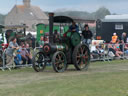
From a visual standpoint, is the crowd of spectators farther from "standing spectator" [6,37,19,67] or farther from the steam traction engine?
the steam traction engine

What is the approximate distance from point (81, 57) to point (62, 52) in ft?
3.16

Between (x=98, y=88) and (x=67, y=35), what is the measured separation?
4.54m

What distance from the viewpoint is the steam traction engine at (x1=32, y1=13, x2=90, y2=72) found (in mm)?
12078

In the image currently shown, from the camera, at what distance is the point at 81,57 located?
42.0 ft

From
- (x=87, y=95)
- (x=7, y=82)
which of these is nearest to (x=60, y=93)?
(x=87, y=95)

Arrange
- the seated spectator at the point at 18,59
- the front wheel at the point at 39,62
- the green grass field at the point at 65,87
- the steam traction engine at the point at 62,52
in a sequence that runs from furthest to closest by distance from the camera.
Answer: the seated spectator at the point at 18,59
the front wheel at the point at 39,62
the steam traction engine at the point at 62,52
the green grass field at the point at 65,87

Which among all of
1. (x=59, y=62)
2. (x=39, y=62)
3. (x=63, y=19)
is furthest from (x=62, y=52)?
(x=63, y=19)

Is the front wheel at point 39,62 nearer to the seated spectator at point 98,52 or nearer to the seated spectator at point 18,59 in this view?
the seated spectator at point 18,59

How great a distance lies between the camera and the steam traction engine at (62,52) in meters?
12.1

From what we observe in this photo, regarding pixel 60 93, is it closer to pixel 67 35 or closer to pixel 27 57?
pixel 67 35

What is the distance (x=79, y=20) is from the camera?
12.5 meters

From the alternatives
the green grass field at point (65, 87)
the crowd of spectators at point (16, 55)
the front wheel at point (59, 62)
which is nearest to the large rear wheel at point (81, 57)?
the front wheel at point (59, 62)

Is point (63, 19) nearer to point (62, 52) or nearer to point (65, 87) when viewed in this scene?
point (62, 52)

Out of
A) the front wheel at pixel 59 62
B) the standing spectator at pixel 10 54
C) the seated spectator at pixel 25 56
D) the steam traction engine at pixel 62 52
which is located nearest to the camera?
the front wheel at pixel 59 62
